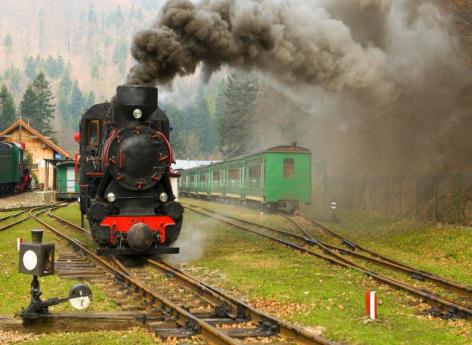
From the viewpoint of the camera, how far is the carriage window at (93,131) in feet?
50.6

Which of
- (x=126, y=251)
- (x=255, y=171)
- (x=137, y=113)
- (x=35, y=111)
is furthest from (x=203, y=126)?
(x=126, y=251)

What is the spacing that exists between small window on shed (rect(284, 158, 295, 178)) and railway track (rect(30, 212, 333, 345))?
18986mm

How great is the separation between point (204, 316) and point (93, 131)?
26.8 feet

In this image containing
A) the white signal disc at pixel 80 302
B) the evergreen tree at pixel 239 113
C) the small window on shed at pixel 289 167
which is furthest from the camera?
the evergreen tree at pixel 239 113

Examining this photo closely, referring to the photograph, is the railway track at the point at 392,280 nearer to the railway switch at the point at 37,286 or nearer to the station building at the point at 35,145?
the railway switch at the point at 37,286

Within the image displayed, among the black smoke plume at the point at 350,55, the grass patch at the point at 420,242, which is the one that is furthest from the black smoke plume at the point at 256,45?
the grass patch at the point at 420,242

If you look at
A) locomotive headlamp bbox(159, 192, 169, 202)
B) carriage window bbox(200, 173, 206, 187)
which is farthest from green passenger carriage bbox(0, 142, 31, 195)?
locomotive headlamp bbox(159, 192, 169, 202)

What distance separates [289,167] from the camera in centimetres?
3036

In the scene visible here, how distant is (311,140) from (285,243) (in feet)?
111

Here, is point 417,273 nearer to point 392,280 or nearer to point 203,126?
point 392,280

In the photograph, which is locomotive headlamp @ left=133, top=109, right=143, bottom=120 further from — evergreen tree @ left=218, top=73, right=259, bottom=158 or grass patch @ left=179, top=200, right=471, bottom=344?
evergreen tree @ left=218, top=73, right=259, bottom=158

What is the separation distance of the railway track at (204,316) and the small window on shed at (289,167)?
18986 mm

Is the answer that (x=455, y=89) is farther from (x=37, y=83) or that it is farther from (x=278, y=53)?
(x=37, y=83)

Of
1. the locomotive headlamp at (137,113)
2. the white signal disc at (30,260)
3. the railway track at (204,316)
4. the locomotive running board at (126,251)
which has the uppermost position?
the locomotive headlamp at (137,113)
